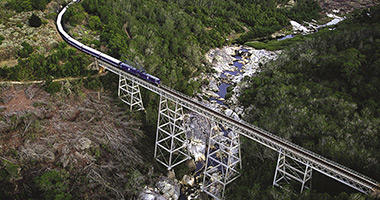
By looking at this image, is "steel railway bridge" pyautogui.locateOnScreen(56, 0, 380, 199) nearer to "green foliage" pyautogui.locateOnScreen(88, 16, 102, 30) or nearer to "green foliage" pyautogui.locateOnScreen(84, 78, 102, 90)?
"green foliage" pyautogui.locateOnScreen(84, 78, 102, 90)

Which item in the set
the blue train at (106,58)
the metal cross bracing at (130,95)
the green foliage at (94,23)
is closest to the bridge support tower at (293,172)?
the blue train at (106,58)

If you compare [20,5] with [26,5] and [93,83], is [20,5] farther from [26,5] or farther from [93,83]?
[93,83]

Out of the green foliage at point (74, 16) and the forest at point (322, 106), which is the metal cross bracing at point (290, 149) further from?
the green foliage at point (74, 16)

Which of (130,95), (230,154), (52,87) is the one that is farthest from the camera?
(130,95)

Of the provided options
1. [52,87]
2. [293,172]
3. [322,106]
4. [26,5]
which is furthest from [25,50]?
[322,106]

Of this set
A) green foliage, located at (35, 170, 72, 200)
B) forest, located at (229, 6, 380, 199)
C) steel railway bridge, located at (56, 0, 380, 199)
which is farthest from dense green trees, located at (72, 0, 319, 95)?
green foliage, located at (35, 170, 72, 200)

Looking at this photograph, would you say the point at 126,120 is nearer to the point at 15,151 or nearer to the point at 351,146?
the point at 15,151
